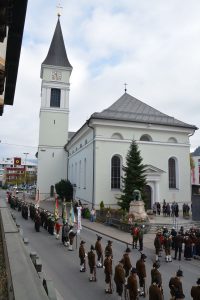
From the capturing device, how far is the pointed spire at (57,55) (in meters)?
51.6

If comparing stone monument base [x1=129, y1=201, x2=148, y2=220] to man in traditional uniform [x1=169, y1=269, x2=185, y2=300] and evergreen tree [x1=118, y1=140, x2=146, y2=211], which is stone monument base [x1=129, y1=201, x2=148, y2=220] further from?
man in traditional uniform [x1=169, y1=269, x2=185, y2=300]

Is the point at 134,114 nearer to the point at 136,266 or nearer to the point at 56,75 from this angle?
the point at 56,75

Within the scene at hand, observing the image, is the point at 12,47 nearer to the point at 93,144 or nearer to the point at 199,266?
the point at 199,266

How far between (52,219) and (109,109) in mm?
17268

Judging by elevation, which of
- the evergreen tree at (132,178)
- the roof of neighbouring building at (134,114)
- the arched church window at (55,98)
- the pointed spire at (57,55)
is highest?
the pointed spire at (57,55)

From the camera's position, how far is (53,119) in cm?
5119

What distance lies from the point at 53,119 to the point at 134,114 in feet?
66.3

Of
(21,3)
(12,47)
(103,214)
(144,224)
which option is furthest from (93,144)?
(21,3)

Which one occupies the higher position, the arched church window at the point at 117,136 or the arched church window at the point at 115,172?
the arched church window at the point at 117,136

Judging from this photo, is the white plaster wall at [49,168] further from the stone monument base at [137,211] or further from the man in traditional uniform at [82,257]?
the man in traditional uniform at [82,257]

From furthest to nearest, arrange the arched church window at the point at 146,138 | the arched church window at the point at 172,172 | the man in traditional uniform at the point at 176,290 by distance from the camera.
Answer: the arched church window at the point at 172,172
the arched church window at the point at 146,138
the man in traditional uniform at the point at 176,290

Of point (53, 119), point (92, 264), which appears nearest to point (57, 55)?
point (53, 119)

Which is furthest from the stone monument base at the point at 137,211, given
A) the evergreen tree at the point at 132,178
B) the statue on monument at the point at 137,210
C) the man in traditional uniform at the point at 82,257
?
the man in traditional uniform at the point at 82,257

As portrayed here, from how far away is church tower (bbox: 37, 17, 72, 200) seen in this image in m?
50.5
